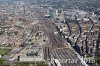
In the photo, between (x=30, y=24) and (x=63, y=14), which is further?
(x=63, y=14)

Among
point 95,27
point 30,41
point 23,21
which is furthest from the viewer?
point 23,21

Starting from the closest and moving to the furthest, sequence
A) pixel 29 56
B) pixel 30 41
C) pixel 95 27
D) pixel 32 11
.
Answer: pixel 29 56 → pixel 30 41 → pixel 95 27 → pixel 32 11

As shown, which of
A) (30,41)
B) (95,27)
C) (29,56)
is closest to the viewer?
(29,56)

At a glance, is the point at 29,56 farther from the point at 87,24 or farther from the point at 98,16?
the point at 98,16

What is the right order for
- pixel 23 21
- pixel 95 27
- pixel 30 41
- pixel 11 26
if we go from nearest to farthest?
pixel 30 41 < pixel 95 27 < pixel 11 26 < pixel 23 21

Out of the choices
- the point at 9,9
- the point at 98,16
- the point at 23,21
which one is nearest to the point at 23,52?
the point at 23,21

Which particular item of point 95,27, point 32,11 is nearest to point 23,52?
point 95,27

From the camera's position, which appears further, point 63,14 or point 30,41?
point 63,14

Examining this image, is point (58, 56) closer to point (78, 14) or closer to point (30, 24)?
point (30, 24)
